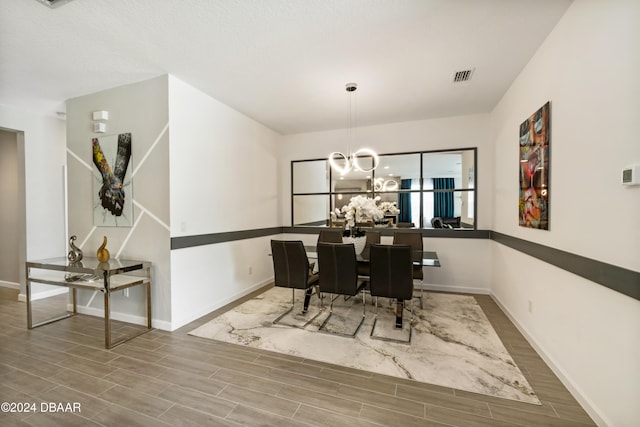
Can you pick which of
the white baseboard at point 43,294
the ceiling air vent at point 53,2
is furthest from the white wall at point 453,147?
the white baseboard at point 43,294

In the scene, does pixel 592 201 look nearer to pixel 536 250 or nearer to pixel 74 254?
pixel 536 250

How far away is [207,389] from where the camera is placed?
2.09m

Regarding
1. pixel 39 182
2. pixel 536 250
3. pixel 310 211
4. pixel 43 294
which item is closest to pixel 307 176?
pixel 310 211

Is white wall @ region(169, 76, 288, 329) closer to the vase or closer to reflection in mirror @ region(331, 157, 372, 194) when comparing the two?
reflection in mirror @ region(331, 157, 372, 194)

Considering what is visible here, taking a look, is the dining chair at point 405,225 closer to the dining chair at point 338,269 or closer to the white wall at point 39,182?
the dining chair at point 338,269

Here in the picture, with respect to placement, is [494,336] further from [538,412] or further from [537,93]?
[537,93]

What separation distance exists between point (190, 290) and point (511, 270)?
389 cm

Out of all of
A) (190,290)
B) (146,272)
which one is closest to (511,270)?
(190,290)

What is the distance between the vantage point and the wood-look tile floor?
5.86 feet

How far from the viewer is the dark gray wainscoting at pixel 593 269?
4.80 feet

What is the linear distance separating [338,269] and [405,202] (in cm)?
233

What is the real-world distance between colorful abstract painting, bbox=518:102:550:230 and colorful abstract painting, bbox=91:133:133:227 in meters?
4.27

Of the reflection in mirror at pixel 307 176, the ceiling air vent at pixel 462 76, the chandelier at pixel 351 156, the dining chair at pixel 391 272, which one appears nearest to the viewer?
the dining chair at pixel 391 272

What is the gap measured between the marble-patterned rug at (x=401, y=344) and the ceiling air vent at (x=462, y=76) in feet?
9.19
